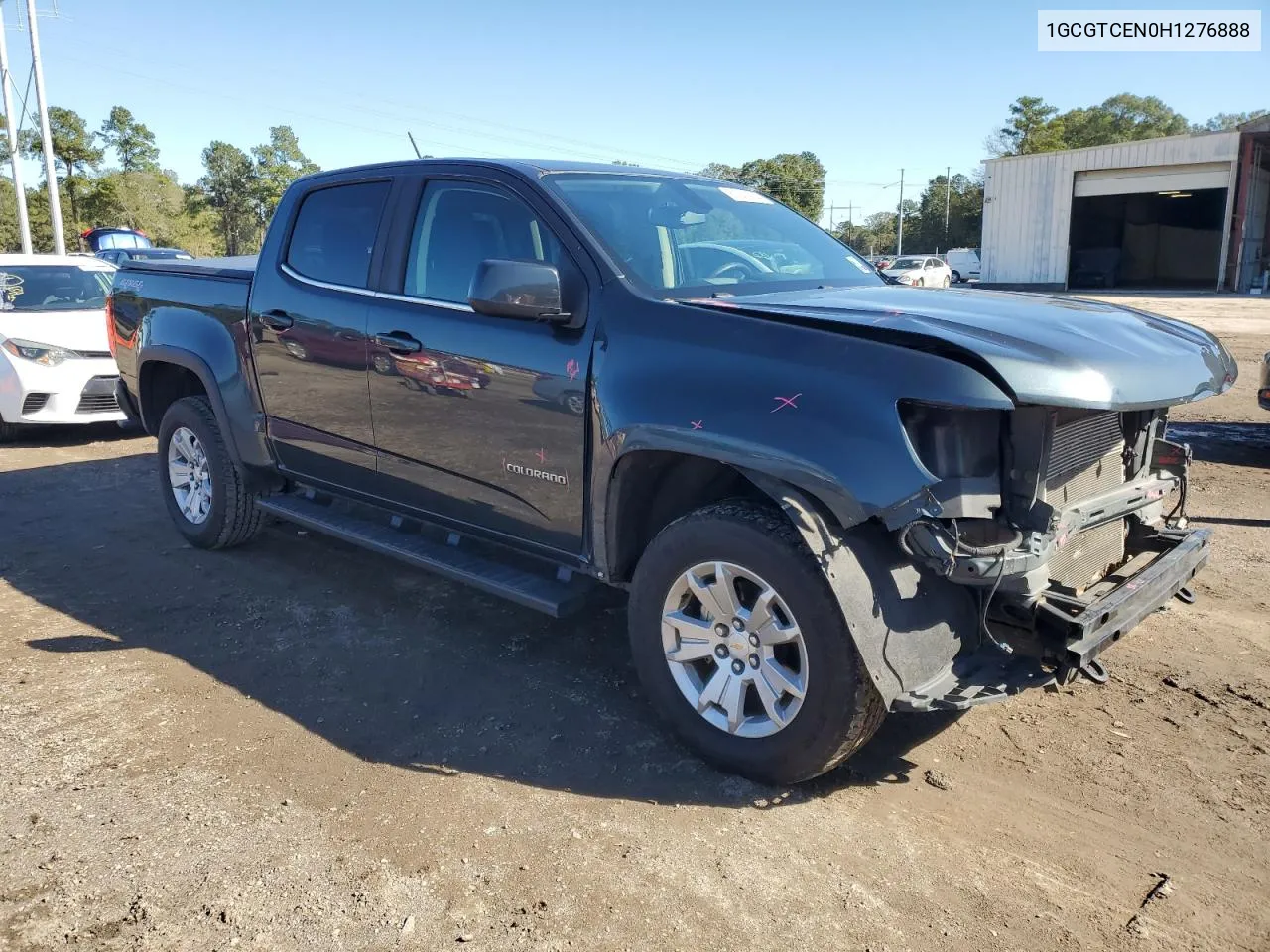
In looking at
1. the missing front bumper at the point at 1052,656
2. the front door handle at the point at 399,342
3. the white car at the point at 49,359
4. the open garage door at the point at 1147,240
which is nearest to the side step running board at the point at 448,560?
the front door handle at the point at 399,342

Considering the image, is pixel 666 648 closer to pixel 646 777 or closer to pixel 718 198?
pixel 646 777

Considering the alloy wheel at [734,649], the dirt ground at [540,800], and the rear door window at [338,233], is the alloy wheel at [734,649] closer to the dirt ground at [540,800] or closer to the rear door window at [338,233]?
the dirt ground at [540,800]

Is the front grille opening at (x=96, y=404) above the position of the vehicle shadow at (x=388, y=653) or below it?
above

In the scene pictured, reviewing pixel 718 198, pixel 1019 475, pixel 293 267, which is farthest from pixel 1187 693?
pixel 293 267

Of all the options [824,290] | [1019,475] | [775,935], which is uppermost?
[824,290]

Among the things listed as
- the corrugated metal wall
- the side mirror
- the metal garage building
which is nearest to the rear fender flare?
the side mirror

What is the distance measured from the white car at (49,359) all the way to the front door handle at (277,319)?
4.46m

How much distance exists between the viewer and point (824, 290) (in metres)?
3.90

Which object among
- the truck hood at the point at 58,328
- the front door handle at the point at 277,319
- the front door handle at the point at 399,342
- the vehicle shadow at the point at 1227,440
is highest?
the front door handle at the point at 277,319

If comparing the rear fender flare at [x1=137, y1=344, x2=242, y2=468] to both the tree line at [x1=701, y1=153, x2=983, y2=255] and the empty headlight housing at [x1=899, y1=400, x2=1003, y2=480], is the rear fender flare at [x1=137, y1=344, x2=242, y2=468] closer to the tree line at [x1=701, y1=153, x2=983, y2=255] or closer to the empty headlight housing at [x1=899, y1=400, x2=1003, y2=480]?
the empty headlight housing at [x1=899, y1=400, x2=1003, y2=480]

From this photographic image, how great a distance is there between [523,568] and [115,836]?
1.73 meters

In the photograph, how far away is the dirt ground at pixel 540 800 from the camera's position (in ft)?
8.45

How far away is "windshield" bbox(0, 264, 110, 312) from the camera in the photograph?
9281 millimetres

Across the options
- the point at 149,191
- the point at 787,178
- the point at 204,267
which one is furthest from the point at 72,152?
the point at 204,267
